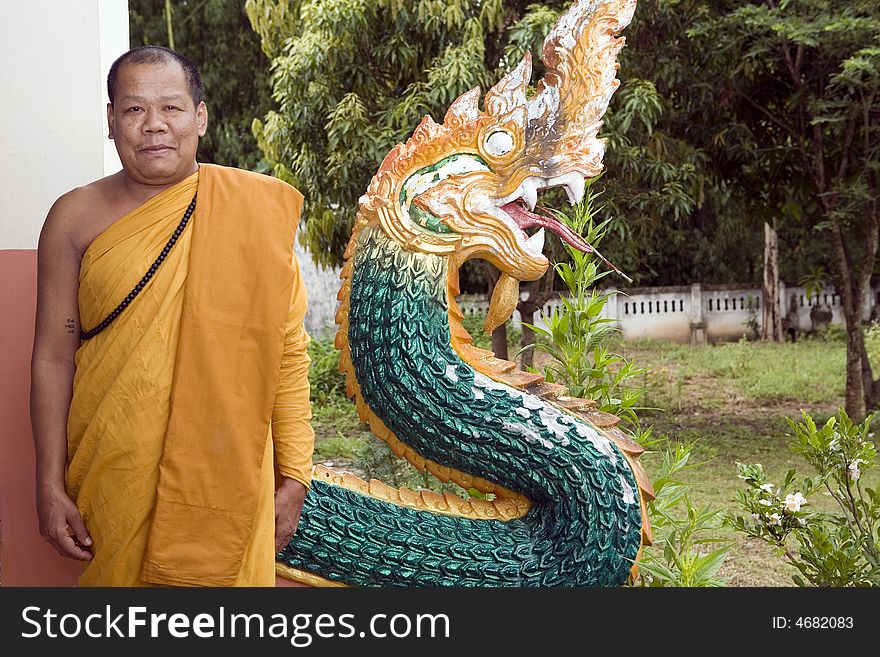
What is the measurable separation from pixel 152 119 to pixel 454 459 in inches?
35.2

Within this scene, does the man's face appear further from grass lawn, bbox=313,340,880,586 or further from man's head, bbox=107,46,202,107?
grass lawn, bbox=313,340,880,586

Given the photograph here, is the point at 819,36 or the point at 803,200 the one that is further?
the point at 803,200

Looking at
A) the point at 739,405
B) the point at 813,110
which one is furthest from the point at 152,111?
the point at 739,405

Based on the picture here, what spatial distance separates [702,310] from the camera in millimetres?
10938

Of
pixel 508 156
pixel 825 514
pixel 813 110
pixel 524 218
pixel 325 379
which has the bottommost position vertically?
pixel 325 379

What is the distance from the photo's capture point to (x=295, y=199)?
182 cm

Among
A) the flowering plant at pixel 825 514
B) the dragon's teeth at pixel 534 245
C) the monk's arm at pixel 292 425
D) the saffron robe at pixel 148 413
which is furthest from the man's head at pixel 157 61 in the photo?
the flowering plant at pixel 825 514

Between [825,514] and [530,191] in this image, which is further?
[825,514]

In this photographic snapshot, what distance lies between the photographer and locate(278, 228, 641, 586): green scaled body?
2.02m

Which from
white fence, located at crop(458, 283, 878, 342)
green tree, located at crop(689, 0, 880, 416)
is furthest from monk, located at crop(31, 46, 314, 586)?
white fence, located at crop(458, 283, 878, 342)

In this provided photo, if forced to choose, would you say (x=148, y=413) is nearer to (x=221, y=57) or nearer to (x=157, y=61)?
(x=157, y=61)
